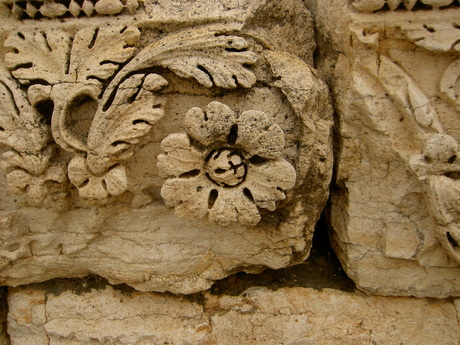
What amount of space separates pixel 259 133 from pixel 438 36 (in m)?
0.59

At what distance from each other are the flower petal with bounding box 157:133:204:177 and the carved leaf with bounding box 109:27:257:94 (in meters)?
0.18

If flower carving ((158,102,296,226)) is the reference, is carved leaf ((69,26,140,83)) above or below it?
above

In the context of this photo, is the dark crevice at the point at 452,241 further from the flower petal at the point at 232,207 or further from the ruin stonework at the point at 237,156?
the flower petal at the point at 232,207

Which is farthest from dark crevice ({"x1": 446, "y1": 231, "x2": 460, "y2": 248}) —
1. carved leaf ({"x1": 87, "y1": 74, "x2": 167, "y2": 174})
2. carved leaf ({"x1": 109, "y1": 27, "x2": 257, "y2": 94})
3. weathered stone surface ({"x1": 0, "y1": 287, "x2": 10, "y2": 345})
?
weathered stone surface ({"x1": 0, "y1": 287, "x2": 10, "y2": 345})

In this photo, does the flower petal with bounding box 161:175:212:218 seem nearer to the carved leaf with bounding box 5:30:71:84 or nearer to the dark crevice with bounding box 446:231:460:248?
the carved leaf with bounding box 5:30:71:84

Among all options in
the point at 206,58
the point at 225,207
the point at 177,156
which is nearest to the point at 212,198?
the point at 225,207

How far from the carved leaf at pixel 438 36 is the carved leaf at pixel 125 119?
74 cm

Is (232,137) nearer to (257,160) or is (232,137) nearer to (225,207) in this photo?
(257,160)

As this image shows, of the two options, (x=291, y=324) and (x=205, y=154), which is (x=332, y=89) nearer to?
(x=205, y=154)

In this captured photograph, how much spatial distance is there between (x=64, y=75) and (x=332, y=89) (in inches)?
33.7

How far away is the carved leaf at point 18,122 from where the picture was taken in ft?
3.86

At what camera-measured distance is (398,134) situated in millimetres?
1224

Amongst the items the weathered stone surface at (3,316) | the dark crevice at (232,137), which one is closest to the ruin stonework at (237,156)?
the dark crevice at (232,137)

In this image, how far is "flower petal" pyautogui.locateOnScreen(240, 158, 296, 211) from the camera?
1.12 metres
